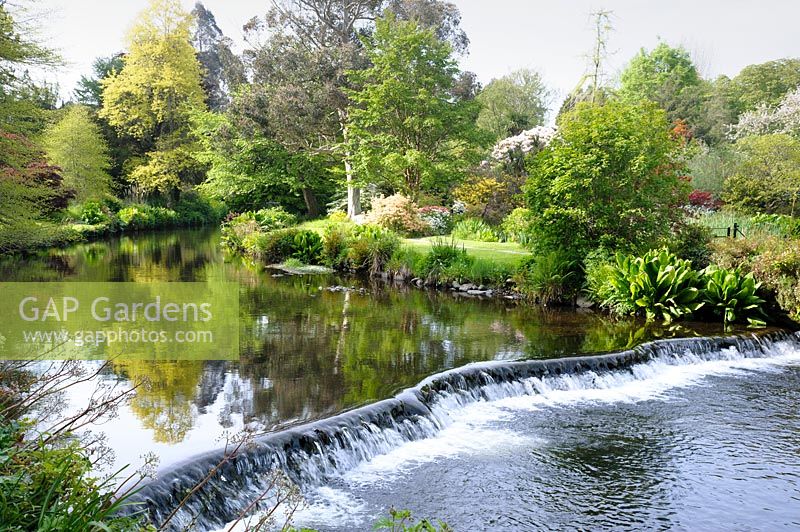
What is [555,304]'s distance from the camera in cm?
1395

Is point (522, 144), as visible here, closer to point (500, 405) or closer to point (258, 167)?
point (258, 167)

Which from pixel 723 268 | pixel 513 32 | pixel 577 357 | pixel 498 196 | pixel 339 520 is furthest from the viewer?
pixel 513 32

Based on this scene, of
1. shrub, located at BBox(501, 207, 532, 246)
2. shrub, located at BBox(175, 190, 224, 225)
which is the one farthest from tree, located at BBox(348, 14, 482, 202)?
shrub, located at BBox(175, 190, 224, 225)

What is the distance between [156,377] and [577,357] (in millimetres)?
5497

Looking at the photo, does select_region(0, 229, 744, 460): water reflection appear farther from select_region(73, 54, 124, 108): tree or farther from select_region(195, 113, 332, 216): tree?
select_region(73, 54, 124, 108): tree

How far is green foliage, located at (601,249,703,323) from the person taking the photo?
12.3m

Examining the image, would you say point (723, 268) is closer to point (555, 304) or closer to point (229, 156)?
point (555, 304)

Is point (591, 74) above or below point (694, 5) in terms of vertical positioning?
below

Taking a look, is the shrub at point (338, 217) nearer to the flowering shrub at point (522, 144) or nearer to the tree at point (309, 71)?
the tree at point (309, 71)

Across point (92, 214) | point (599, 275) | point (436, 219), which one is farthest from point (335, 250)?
point (92, 214)

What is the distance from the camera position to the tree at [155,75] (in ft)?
116

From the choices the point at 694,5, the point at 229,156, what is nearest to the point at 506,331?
the point at 229,156

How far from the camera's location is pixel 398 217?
21250 millimetres

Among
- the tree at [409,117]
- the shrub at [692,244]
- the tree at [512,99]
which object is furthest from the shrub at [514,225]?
the tree at [512,99]
